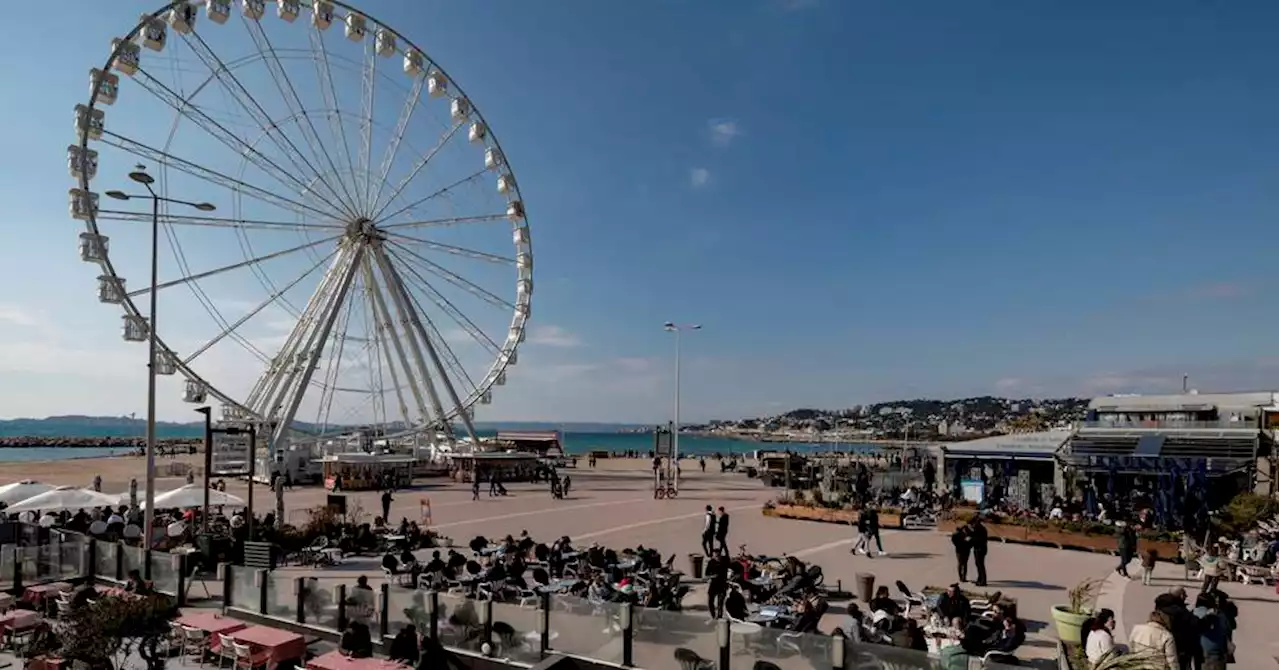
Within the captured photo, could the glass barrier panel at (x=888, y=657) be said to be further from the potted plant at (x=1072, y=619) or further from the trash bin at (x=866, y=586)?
the trash bin at (x=866, y=586)

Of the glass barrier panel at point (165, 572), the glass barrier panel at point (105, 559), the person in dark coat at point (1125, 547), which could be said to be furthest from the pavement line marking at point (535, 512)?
the person in dark coat at point (1125, 547)

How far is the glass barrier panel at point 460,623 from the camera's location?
10391 mm

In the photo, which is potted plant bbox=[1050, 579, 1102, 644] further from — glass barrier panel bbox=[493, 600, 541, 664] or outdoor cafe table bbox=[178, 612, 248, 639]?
outdoor cafe table bbox=[178, 612, 248, 639]

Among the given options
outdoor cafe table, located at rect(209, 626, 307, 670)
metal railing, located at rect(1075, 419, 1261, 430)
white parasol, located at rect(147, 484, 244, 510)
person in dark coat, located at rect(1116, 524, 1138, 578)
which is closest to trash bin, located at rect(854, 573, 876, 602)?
person in dark coat, located at rect(1116, 524, 1138, 578)

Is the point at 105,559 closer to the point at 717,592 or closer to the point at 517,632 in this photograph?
the point at 517,632

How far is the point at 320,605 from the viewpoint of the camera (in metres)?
11.6

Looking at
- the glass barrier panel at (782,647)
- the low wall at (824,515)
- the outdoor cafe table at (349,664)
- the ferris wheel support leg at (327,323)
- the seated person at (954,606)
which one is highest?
the ferris wheel support leg at (327,323)

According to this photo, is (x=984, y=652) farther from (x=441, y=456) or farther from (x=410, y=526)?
(x=441, y=456)

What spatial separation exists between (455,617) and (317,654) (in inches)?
85.3

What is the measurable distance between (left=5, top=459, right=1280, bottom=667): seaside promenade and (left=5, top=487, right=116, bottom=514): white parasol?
18.7 ft

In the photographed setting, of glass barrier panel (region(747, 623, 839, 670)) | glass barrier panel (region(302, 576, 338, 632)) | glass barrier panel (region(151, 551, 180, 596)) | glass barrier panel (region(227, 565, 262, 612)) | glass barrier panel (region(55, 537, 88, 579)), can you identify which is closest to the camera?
glass barrier panel (region(747, 623, 839, 670))

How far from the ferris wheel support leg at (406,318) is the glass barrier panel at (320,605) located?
28315 mm

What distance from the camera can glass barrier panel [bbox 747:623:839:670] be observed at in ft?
27.5

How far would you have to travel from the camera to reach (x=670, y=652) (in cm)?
931
